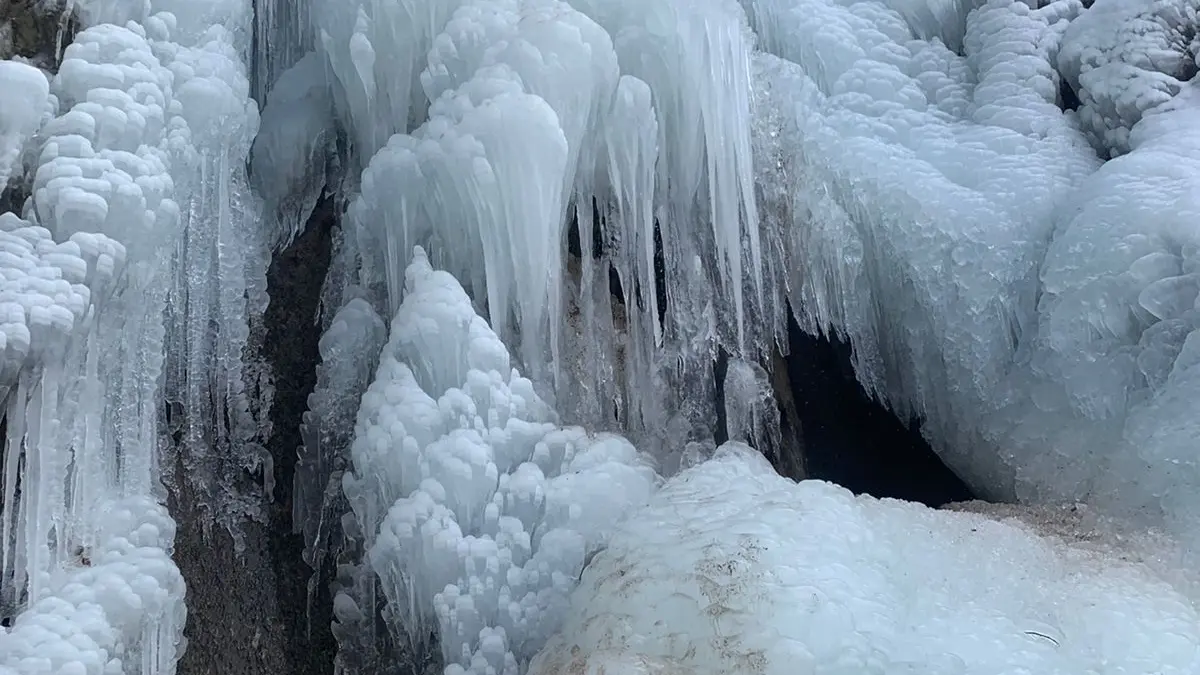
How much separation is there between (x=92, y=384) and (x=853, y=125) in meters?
2.22

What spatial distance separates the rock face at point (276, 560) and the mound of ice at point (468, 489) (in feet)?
0.74

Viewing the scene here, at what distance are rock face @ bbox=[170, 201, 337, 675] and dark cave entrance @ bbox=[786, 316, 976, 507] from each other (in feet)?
5.16

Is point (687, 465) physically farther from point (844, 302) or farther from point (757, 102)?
point (757, 102)

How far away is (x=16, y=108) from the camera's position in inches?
78.9

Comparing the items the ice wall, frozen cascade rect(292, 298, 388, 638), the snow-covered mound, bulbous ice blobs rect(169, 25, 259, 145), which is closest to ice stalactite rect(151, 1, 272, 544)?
bulbous ice blobs rect(169, 25, 259, 145)

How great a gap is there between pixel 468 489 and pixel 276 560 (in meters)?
0.63

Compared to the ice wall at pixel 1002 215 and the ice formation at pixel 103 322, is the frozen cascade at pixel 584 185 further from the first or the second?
the ice formation at pixel 103 322

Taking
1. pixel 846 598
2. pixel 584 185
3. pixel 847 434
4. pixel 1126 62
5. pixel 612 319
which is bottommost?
pixel 846 598

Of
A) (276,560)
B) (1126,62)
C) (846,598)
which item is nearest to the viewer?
(846,598)

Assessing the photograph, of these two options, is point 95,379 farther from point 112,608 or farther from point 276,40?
point 276,40

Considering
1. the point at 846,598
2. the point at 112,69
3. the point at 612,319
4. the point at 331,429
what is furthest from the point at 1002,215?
the point at 112,69

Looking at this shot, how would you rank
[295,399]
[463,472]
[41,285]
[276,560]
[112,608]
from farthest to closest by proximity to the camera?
[295,399] < [276,560] < [463,472] < [112,608] < [41,285]

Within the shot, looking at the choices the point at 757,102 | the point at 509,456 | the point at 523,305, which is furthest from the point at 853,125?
the point at 509,456

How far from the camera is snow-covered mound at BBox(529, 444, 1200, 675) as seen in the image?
6.85 feet
